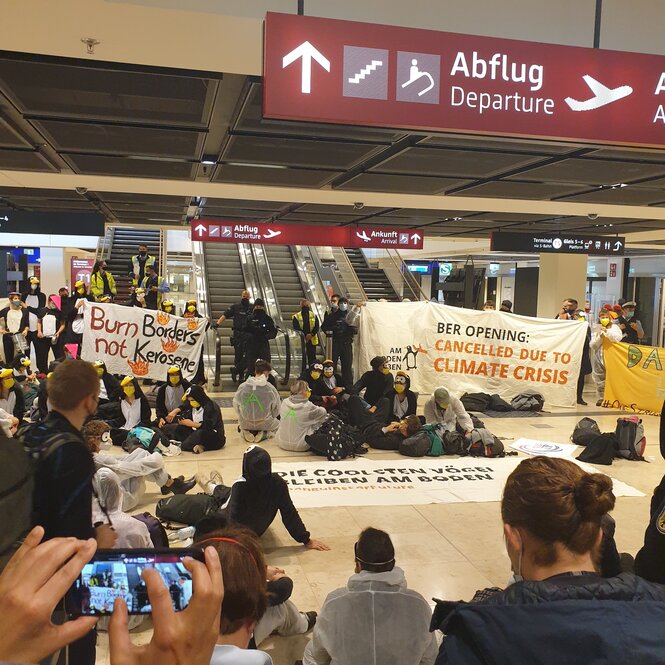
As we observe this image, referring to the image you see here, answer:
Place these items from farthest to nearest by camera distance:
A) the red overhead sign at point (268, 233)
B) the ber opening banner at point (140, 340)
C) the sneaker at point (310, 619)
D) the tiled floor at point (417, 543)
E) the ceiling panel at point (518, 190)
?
1. the red overhead sign at point (268, 233)
2. the ber opening banner at point (140, 340)
3. the ceiling panel at point (518, 190)
4. the tiled floor at point (417, 543)
5. the sneaker at point (310, 619)

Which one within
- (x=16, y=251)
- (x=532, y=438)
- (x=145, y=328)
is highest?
(x=16, y=251)

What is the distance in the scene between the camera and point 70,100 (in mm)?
5348

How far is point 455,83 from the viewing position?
11.0ft

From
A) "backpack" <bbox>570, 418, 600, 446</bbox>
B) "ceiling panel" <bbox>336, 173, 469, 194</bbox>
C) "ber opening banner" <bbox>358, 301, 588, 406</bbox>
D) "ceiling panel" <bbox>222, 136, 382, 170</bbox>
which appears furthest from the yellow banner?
"ceiling panel" <bbox>222, 136, 382, 170</bbox>

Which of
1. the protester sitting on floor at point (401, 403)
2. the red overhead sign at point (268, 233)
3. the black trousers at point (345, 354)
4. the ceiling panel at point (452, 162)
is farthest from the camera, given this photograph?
the red overhead sign at point (268, 233)

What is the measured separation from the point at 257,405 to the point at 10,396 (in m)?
3.42

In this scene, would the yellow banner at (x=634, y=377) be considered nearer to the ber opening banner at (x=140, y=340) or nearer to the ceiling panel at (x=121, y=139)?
the ber opening banner at (x=140, y=340)

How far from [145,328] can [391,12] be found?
7865 mm

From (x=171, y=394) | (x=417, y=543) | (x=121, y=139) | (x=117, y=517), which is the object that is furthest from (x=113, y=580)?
(x=171, y=394)

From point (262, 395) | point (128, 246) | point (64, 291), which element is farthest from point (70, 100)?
point (128, 246)

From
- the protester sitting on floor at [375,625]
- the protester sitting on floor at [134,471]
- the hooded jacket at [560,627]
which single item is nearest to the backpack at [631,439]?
the protester sitting on floor at [134,471]

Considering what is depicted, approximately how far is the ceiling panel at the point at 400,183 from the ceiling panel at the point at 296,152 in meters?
1.00

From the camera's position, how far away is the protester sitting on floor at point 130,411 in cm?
892

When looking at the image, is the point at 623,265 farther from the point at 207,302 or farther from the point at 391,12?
the point at 391,12
